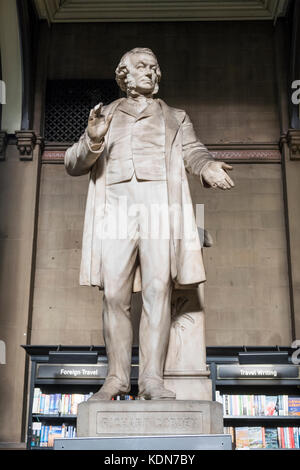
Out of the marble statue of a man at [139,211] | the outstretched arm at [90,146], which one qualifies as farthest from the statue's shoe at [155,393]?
the outstretched arm at [90,146]

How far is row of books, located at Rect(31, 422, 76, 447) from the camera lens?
21.6 ft

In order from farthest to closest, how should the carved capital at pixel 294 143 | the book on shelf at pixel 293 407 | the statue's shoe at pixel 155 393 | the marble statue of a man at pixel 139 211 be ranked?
the carved capital at pixel 294 143
the book on shelf at pixel 293 407
the marble statue of a man at pixel 139 211
the statue's shoe at pixel 155 393

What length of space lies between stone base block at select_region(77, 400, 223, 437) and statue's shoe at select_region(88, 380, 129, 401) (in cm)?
7

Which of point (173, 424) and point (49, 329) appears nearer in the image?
point (173, 424)

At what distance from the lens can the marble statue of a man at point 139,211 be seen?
3545 mm

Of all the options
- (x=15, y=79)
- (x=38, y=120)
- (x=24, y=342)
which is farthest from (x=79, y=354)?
(x=15, y=79)

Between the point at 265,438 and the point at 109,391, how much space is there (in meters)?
3.66

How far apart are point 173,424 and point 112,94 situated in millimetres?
6371

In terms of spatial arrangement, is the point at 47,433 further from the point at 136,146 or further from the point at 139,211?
the point at 136,146

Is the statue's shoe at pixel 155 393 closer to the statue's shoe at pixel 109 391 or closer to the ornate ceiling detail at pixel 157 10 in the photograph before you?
the statue's shoe at pixel 109 391

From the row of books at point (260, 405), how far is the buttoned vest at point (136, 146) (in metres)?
3.64

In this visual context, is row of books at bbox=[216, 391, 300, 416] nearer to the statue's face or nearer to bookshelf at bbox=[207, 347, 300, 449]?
bookshelf at bbox=[207, 347, 300, 449]

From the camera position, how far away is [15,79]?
8.58 m
